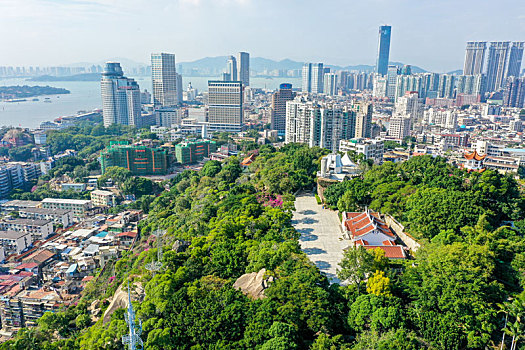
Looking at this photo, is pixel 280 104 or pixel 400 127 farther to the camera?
pixel 280 104

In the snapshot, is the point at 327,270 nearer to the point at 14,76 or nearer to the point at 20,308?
the point at 20,308

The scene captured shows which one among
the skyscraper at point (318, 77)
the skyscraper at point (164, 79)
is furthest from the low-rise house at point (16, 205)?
the skyscraper at point (318, 77)

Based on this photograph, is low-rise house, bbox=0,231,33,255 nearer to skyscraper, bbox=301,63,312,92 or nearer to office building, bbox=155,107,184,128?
office building, bbox=155,107,184,128

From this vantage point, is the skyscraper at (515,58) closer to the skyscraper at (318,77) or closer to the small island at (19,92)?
the skyscraper at (318,77)

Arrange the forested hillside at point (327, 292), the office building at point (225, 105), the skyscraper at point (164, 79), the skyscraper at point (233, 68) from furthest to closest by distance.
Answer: the skyscraper at point (233, 68) → the skyscraper at point (164, 79) → the office building at point (225, 105) → the forested hillside at point (327, 292)

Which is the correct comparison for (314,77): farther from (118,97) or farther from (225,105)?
(118,97)

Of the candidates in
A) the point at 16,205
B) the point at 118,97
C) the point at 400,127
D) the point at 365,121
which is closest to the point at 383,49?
the point at 400,127

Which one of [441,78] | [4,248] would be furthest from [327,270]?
[441,78]
